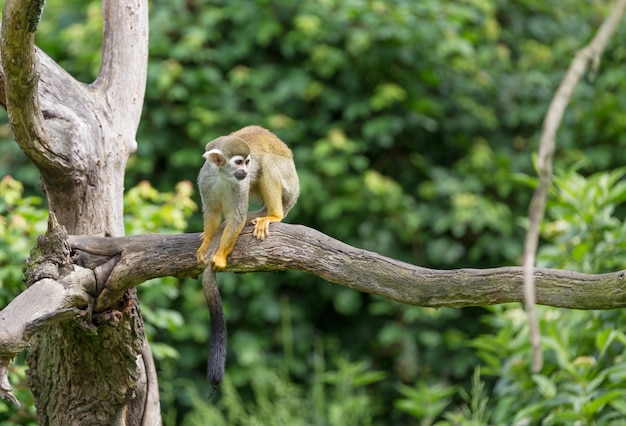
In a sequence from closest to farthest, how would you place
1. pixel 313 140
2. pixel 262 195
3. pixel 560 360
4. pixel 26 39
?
1. pixel 26 39
2. pixel 262 195
3. pixel 560 360
4. pixel 313 140

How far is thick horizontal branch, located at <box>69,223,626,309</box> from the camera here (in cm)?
287

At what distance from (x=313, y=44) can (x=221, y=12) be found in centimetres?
77

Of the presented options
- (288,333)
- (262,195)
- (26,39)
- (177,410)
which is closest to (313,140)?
(288,333)

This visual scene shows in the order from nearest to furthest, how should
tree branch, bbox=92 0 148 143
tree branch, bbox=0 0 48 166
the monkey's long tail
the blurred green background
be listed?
tree branch, bbox=0 0 48 166, the monkey's long tail, tree branch, bbox=92 0 148 143, the blurred green background

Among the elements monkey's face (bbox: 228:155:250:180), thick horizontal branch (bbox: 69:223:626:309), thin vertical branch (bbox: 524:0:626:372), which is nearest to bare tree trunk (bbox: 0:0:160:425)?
thick horizontal branch (bbox: 69:223:626:309)

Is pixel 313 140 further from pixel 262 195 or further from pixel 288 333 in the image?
pixel 262 195

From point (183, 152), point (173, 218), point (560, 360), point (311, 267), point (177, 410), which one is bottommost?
point (177, 410)

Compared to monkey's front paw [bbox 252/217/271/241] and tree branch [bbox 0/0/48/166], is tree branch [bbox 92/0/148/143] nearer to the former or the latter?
tree branch [bbox 0/0/48/166]

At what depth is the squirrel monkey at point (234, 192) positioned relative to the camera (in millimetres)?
3264

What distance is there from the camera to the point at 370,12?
6.35 metres

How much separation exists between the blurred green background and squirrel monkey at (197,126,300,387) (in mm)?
2327

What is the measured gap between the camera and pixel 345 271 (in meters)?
3.11

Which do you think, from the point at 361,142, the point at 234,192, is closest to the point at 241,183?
the point at 234,192

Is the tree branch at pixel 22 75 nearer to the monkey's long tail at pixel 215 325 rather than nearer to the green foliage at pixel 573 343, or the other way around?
the monkey's long tail at pixel 215 325
